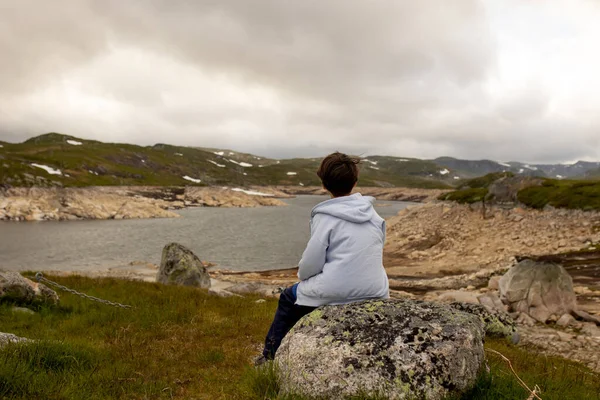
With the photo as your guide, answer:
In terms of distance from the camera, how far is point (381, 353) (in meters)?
4.22

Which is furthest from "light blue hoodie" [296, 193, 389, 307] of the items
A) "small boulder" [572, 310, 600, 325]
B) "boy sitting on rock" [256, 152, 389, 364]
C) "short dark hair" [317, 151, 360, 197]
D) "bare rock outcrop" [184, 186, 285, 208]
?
"bare rock outcrop" [184, 186, 285, 208]

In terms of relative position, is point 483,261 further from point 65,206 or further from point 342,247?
point 65,206

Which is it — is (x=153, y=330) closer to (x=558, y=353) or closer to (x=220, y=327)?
(x=220, y=327)

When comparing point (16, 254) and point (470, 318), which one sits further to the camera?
point (16, 254)

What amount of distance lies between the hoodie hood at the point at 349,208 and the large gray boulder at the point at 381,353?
3.87ft

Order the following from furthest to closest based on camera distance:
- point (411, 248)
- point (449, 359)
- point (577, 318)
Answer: point (411, 248) < point (577, 318) < point (449, 359)

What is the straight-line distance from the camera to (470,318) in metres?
4.73

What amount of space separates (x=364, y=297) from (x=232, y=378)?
282cm

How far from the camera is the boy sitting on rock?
470 centimetres

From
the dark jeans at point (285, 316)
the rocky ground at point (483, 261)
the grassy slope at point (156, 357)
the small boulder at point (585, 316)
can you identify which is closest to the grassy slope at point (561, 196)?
the rocky ground at point (483, 261)

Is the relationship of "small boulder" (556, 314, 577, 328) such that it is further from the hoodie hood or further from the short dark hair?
the short dark hair

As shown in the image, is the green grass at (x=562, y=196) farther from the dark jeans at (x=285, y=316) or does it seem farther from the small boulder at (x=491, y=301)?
the dark jeans at (x=285, y=316)

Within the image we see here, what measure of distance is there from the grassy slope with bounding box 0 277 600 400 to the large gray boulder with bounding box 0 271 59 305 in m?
0.42

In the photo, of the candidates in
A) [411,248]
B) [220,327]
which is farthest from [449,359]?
[411,248]
